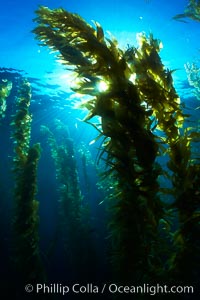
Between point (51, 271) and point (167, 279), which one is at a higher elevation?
point (167, 279)

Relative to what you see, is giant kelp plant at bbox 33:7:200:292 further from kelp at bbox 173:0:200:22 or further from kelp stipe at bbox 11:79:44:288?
kelp stipe at bbox 11:79:44:288

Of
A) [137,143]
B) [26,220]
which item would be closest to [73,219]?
[26,220]

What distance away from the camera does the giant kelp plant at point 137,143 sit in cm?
226

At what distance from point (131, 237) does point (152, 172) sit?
67 cm

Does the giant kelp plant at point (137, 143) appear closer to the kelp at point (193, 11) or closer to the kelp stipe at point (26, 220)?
the kelp at point (193, 11)

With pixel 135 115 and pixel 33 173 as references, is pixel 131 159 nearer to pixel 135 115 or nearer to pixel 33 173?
pixel 135 115

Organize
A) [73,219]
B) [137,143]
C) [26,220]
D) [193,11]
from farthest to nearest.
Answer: [73,219]
[26,220]
[193,11]
[137,143]

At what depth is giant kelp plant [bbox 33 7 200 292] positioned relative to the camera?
2.26 m

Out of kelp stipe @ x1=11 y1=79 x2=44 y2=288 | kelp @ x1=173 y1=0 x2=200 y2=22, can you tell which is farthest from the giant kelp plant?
kelp stipe @ x1=11 y1=79 x2=44 y2=288

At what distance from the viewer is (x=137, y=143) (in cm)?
222

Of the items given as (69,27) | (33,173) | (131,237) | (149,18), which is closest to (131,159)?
(131,237)

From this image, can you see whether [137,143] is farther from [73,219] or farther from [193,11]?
[73,219]

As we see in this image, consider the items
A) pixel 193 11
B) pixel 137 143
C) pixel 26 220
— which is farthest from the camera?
pixel 26 220

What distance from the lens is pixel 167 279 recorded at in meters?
2.36
